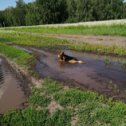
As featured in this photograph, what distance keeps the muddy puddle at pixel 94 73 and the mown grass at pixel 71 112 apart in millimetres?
1212

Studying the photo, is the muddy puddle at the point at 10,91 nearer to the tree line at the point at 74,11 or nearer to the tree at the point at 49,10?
the tree at the point at 49,10

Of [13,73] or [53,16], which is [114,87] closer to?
[13,73]

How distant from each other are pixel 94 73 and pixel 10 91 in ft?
16.5

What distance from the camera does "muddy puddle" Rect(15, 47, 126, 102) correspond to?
524 inches

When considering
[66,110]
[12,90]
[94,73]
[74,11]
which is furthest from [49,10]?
[66,110]

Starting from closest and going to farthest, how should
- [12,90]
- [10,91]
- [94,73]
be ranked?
[10,91]
[12,90]
[94,73]

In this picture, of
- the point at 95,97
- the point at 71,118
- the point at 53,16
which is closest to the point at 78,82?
the point at 95,97

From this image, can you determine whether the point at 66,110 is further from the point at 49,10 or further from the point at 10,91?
the point at 49,10

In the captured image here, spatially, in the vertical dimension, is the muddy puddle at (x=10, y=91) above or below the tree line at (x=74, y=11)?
below

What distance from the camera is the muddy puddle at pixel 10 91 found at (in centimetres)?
1206

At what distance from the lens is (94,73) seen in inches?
656

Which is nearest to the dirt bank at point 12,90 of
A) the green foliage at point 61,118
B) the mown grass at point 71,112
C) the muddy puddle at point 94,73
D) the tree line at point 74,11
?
the mown grass at point 71,112

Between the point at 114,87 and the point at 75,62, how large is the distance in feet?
24.0

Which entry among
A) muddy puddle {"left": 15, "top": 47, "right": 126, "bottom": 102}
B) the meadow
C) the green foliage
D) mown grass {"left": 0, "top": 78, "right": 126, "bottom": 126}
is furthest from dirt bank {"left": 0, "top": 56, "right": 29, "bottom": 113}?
the green foliage
